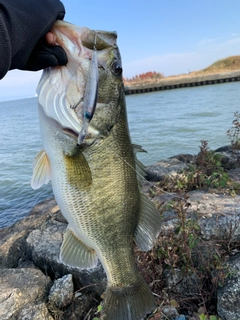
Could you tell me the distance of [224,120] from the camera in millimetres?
17656

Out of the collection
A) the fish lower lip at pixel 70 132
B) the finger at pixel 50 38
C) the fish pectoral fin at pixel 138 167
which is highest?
the finger at pixel 50 38

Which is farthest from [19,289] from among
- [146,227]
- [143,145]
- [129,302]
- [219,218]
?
[143,145]

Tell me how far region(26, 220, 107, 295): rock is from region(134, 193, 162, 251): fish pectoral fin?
3.88 ft

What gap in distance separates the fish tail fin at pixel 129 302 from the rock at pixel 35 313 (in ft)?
3.65

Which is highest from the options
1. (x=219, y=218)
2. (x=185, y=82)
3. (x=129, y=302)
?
(x=129, y=302)

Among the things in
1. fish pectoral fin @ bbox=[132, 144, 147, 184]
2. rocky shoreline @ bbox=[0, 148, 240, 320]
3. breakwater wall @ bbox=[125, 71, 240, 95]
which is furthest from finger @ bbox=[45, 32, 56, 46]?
breakwater wall @ bbox=[125, 71, 240, 95]

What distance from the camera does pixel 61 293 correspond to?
11.5 ft

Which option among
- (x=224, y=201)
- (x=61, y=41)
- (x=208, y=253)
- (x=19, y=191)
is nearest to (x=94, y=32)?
(x=61, y=41)

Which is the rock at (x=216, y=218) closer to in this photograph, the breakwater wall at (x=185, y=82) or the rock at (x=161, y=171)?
the rock at (x=161, y=171)

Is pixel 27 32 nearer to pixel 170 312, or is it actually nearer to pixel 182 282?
pixel 170 312

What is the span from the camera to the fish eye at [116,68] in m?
2.05

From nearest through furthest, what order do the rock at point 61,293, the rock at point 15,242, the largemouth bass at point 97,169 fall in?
the largemouth bass at point 97,169 < the rock at point 61,293 < the rock at point 15,242

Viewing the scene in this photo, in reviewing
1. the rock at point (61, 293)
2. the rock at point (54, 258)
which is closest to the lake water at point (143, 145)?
the rock at point (54, 258)

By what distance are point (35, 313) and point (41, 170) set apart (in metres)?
1.80
